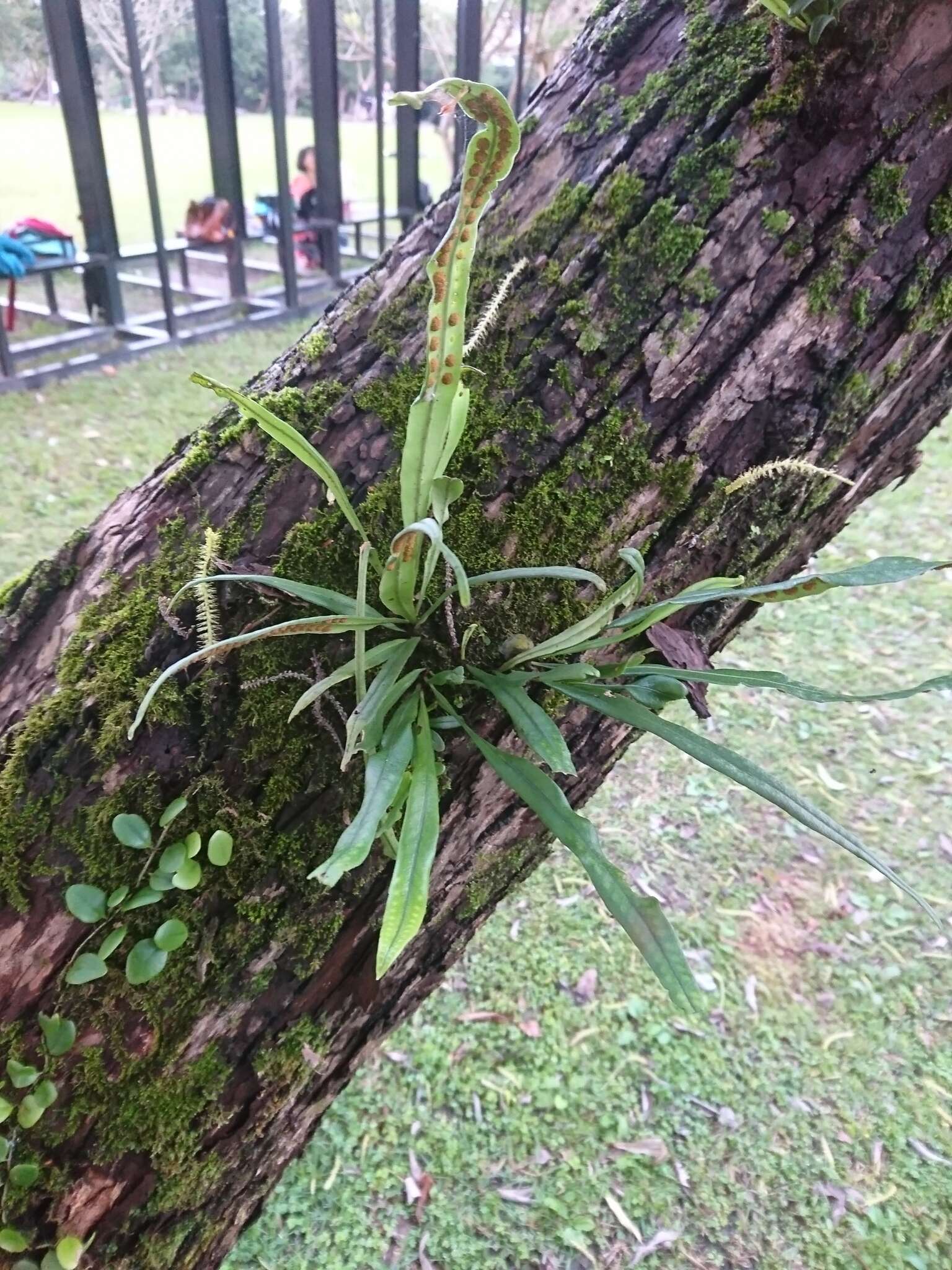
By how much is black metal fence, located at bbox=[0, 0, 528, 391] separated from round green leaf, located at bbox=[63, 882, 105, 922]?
410cm

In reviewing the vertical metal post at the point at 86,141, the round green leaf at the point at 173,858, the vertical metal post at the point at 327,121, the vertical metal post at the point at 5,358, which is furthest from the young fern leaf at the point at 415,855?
the vertical metal post at the point at 327,121

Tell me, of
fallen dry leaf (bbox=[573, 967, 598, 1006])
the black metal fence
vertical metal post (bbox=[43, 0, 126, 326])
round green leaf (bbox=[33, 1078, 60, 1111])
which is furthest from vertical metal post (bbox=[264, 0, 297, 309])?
round green leaf (bbox=[33, 1078, 60, 1111])

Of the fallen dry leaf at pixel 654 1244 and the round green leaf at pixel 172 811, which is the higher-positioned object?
the round green leaf at pixel 172 811

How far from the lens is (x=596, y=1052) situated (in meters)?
1.94

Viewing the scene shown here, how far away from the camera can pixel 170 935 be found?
0.82 m

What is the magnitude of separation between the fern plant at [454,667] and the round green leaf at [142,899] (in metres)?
0.16

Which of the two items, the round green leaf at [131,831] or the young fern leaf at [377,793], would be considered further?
the round green leaf at [131,831]

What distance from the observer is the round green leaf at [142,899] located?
81cm

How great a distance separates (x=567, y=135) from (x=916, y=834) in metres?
2.29

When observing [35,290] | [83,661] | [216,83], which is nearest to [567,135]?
[83,661]

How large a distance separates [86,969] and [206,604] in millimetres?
362

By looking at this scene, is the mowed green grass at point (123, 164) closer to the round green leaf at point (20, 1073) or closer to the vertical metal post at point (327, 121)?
the vertical metal post at point (327, 121)

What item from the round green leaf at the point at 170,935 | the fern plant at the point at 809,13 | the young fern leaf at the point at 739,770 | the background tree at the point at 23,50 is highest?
the background tree at the point at 23,50

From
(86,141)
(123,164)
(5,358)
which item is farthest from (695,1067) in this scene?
(123,164)
